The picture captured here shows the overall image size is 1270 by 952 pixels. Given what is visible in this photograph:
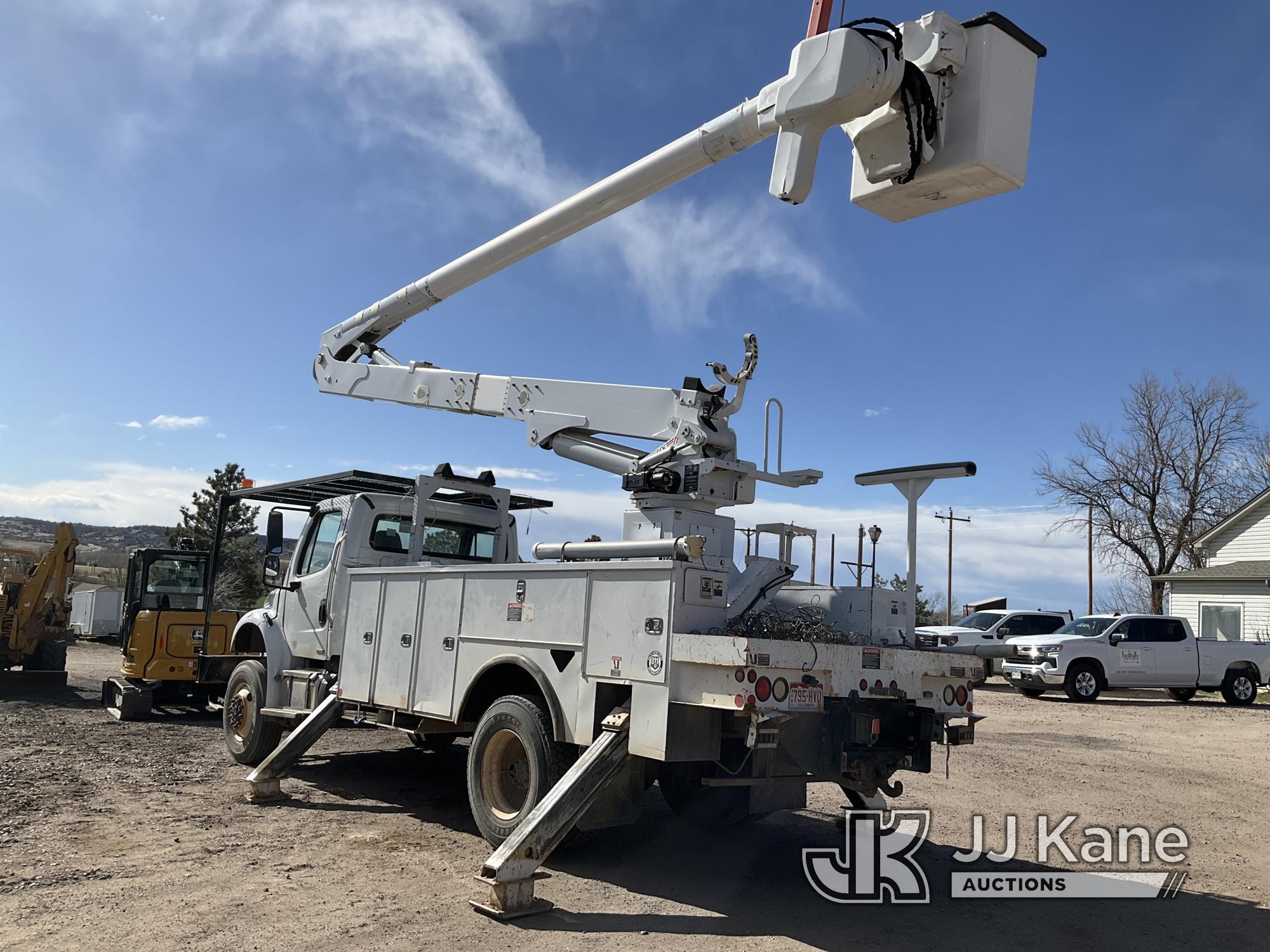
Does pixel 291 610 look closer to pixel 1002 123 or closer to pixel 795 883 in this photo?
pixel 795 883

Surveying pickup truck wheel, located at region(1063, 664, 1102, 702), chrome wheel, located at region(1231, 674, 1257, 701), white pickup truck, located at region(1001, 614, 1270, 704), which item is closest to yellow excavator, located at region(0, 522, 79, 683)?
white pickup truck, located at region(1001, 614, 1270, 704)

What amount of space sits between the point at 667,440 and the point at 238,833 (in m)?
4.23

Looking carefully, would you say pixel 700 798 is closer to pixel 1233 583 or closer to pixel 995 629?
pixel 995 629

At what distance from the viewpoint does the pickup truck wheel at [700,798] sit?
7105 mm

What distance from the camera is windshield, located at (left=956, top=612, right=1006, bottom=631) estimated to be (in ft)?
79.6

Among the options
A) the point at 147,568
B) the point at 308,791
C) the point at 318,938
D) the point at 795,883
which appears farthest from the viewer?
the point at 147,568

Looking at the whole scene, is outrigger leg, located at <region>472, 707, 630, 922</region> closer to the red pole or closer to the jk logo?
the jk logo

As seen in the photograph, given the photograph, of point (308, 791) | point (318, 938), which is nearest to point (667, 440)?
point (318, 938)

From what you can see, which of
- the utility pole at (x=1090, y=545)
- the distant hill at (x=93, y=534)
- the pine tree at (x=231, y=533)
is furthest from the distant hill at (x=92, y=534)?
the utility pole at (x=1090, y=545)

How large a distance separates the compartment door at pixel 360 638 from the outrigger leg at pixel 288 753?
0.66ft

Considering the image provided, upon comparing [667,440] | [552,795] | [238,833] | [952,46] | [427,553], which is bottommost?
[238,833]

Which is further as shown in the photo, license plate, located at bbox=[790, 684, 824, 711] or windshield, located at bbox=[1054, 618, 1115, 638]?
windshield, located at bbox=[1054, 618, 1115, 638]

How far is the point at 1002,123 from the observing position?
5.76 m

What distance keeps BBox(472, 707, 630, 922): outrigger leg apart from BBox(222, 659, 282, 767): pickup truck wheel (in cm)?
435
